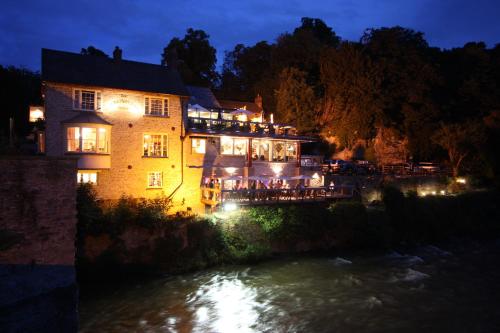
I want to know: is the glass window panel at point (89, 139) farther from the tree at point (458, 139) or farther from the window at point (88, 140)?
the tree at point (458, 139)

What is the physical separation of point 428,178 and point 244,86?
3016cm

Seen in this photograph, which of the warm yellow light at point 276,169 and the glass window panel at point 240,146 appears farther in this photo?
the warm yellow light at point 276,169

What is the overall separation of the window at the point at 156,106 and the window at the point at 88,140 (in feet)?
10.6

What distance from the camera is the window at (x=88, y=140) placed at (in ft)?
78.5

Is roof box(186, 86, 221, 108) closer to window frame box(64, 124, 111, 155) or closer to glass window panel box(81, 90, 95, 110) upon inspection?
glass window panel box(81, 90, 95, 110)

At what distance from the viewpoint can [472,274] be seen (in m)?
22.4

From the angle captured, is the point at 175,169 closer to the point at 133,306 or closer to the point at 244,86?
the point at 133,306

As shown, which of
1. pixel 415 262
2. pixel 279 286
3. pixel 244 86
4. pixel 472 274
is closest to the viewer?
pixel 279 286

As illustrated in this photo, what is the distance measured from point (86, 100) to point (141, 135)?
157 inches

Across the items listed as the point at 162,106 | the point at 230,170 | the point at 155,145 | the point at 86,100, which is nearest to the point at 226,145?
the point at 230,170

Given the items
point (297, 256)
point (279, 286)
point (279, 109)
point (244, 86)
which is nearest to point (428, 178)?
point (279, 109)

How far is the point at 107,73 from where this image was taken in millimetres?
26094

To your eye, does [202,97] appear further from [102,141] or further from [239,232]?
[239,232]

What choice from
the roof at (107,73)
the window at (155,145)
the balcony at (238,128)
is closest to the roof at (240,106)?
the balcony at (238,128)
